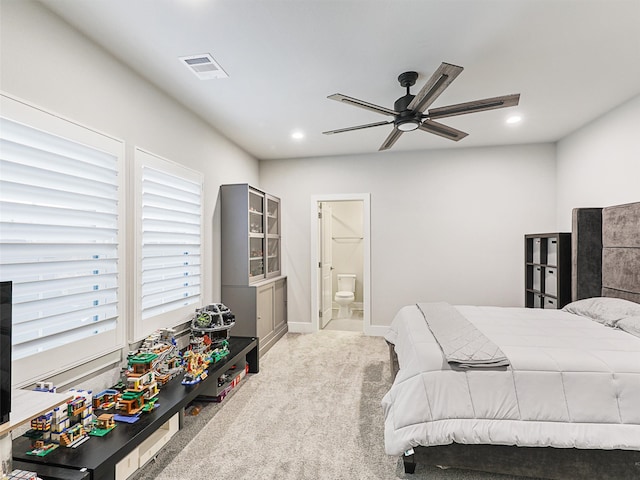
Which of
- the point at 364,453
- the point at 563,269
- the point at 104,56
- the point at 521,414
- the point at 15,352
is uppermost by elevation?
the point at 104,56

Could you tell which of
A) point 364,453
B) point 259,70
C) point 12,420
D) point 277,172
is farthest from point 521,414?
point 277,172

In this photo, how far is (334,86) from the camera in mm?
2873

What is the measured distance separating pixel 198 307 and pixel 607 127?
457 cm

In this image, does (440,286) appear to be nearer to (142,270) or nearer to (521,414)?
(521,414)

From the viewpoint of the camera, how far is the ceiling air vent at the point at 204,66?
94.7 inches

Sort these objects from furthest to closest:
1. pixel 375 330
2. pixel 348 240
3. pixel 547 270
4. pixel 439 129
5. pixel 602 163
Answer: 1. pixel 348 240
2. pixel 375 330
3. pixel 547 270
4. pixel 602 163
5. pixel 439 129

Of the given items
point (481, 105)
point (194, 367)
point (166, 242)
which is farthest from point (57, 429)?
point (481, 105)

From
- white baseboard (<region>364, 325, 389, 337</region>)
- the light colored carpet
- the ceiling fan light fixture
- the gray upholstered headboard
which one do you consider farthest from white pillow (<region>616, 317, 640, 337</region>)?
white baseboard (<region>364, 325, 389, 337</region>)

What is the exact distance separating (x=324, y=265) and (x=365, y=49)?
3760 millimetres

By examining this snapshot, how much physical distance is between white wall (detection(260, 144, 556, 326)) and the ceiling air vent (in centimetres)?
263

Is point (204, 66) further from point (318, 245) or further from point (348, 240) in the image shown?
point (348, 240)

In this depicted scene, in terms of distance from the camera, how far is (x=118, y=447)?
1.69 metres

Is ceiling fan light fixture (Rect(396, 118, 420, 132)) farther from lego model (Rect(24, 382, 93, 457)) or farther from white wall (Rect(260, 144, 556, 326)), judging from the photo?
lego model (Rect(24, 382, 93, 457))

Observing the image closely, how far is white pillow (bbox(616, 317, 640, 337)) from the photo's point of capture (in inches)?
92.0
